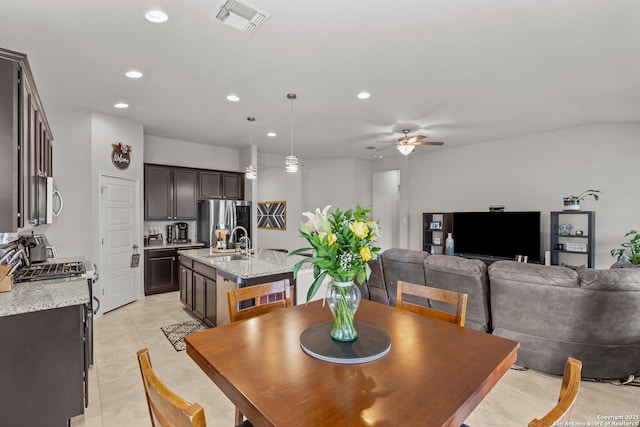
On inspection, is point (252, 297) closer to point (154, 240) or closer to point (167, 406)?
point (167, 406)

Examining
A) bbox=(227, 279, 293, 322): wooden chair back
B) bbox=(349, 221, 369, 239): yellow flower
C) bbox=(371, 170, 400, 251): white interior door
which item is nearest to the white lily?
bbox=(349, 221, 369, 239): yellow flower

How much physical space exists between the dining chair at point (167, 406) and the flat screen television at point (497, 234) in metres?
6.11

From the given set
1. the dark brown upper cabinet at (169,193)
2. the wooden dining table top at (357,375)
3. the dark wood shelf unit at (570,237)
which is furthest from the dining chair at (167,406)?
the dark wood shelf unit at (570,237)

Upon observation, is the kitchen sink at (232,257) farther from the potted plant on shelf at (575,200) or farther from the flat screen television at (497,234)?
the potted plant on shelf at (575,200)

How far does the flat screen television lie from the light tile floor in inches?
132

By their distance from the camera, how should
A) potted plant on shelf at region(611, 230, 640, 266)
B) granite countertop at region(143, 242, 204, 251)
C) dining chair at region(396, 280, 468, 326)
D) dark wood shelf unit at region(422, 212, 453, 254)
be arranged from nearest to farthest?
dining chair at region(396, 280, 468, 326) < potted plant on shelf at region(611, 230, 640, 266) < granite countertop at region(143, 242, 204, 251) < dark wood shelf unit at region(422, 212, 453, 254)

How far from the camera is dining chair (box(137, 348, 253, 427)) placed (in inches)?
29.8

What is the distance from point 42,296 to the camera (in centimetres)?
199

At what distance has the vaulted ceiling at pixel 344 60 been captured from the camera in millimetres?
2234

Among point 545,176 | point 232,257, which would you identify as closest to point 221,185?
point 232,257

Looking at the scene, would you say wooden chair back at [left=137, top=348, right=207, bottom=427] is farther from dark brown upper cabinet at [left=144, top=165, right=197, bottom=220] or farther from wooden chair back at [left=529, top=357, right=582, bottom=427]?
dark brown upper cabinet at [left=144, top=165, right=197, bottom=220]

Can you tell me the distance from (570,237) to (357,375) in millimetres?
5717

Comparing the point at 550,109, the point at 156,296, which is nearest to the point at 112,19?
the point at 156,296

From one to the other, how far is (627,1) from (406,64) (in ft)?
5.00
